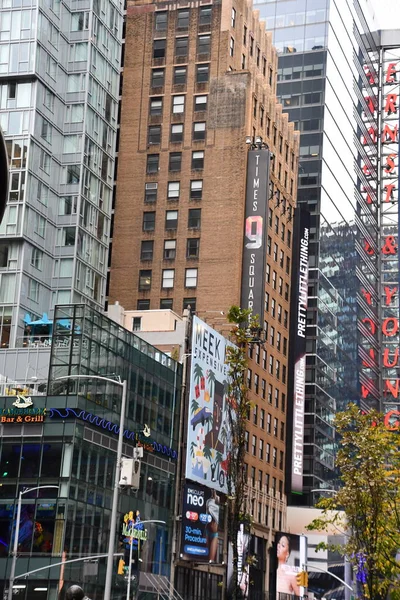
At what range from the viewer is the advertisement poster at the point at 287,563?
11431cm

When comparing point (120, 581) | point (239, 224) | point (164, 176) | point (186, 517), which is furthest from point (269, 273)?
point (120, 581)

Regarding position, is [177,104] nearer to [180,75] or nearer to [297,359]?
[180,75]

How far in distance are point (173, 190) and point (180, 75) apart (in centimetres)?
1284

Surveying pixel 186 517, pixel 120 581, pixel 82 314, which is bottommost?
pixel 120 581

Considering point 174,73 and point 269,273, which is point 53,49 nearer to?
point 174,73

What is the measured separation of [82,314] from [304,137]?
69943mm

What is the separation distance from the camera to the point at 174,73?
394ft

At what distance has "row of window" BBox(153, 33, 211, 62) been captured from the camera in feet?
392

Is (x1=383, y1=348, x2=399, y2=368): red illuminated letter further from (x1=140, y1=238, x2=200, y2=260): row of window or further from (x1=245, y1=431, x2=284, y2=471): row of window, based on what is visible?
(x1=140, y1=238, x2=200, y2=260): row of window

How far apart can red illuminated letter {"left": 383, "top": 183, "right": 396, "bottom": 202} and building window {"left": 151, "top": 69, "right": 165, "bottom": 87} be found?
6311 cm

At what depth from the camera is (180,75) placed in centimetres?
11988

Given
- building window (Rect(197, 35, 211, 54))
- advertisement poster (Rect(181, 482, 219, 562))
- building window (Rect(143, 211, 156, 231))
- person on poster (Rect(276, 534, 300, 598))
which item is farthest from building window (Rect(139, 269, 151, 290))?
person on poster (Rect(276, 534, 300, 598))

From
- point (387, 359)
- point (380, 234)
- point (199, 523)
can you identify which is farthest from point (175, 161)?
point (380, 234)

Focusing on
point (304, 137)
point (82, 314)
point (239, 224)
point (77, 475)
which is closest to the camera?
point (77, 475)
